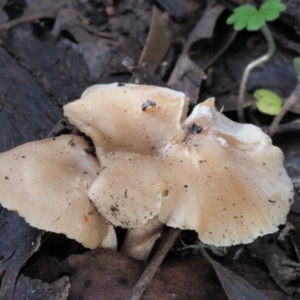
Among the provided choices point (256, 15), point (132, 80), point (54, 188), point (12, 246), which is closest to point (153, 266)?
point (54, 188)

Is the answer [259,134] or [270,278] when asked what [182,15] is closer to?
[259,134]

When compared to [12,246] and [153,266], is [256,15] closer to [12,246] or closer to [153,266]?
[153,266]

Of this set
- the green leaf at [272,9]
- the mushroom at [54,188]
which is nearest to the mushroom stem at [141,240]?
the mushroom at [54,188]

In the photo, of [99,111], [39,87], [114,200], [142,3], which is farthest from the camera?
[142,3]

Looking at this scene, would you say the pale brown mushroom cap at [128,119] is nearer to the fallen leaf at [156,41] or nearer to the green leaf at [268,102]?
the green leaf at [268,102]

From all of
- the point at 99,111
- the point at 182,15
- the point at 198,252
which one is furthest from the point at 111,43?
the point at 198,252
